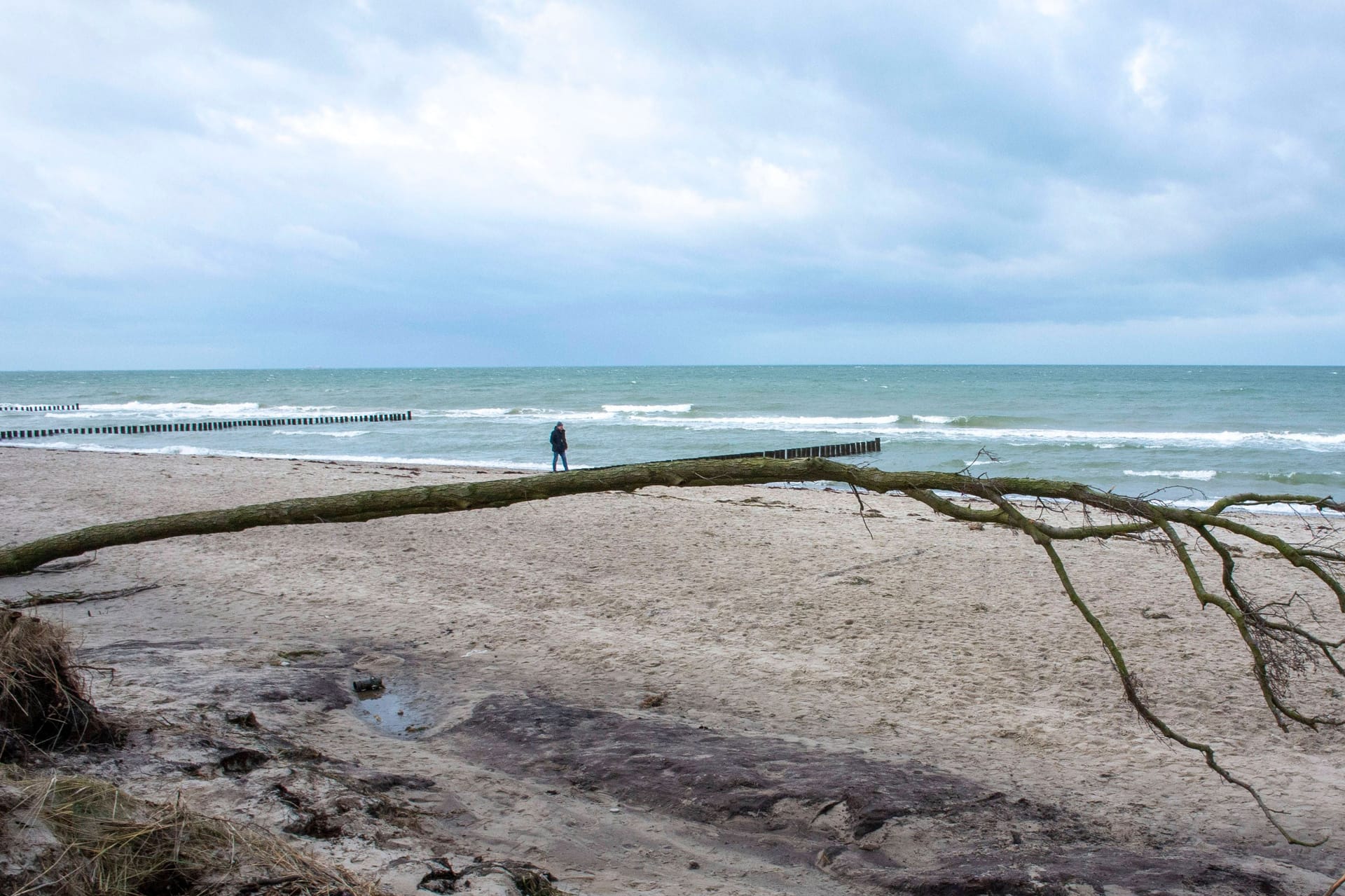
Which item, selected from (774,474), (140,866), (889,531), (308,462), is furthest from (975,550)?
(308,462)

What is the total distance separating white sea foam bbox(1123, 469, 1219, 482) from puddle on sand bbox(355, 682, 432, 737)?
19.8 metres

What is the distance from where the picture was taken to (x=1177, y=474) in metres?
21.0

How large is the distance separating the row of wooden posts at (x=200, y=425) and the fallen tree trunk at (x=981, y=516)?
32.3m

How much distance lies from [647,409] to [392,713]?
43.7 m

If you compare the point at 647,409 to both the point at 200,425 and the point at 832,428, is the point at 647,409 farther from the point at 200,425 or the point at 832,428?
the point at 200,425

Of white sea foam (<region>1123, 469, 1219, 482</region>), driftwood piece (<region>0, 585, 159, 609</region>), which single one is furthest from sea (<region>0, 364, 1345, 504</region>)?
driftwood piece (<region>0, 585, 159, 609</region>)

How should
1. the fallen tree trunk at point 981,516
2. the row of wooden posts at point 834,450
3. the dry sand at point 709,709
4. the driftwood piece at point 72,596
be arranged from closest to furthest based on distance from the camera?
the dry sand at point 709,709 < the fallen tree trunk at point 981,516 < the driftwood piece at point 72,596 < the row of wooden posts at point 834,450

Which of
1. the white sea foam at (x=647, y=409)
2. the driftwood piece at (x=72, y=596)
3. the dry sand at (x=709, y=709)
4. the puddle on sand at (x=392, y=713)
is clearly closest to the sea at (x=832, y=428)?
the white sea foam at (x=647, y=409)

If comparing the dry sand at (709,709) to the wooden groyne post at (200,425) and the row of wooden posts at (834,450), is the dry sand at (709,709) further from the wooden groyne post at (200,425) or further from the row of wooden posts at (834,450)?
the wooden groyne post at (200,425)

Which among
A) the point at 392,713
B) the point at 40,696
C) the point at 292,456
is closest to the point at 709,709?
the point at 392,713

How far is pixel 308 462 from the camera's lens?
71.1 feet

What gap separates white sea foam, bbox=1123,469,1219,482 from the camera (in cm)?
2034

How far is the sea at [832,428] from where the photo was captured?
882 inches

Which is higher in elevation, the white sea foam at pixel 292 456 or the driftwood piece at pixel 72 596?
the white sea foam at pixel 292 456
